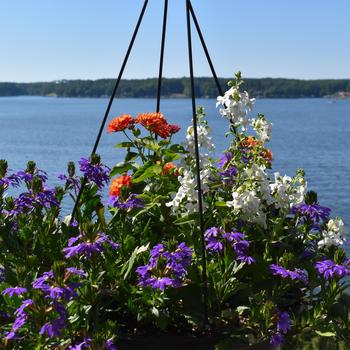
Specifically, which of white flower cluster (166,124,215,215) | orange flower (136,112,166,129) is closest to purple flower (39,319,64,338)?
white flower cluster (166,124,215,215)

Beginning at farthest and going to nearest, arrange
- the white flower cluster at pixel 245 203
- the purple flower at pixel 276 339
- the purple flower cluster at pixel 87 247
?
the white flower cluster at pixel 245 203
the purple flower at pixel 276 339
the purple flower cluster at pixel 87 247

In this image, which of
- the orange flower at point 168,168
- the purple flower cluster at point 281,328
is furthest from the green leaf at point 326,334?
the orange flower at point 168,168

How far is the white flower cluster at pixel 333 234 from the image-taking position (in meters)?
2.50

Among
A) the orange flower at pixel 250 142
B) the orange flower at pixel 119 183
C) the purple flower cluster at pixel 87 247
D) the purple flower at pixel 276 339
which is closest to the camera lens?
the purple flower cluster at pixel 87 247

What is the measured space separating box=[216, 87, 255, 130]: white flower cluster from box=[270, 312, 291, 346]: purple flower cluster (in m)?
0.84

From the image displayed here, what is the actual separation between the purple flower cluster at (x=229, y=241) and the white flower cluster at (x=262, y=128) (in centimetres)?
57

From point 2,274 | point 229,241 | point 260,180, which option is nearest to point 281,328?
point 229,241

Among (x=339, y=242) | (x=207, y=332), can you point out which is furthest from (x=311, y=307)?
(x=207, y=332)

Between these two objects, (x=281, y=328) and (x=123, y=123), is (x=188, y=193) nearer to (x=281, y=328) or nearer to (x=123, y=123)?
(x=281, y=328)

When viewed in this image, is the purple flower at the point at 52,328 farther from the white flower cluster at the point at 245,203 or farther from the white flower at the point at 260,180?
the white flower at the point at 260,180

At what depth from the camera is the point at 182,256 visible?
2039 mm

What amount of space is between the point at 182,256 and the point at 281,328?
1.19 ft

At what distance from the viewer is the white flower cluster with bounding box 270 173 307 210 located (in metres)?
2.61

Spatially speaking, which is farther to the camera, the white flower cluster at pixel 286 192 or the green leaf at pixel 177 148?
the green leaf at pixel 177 148
